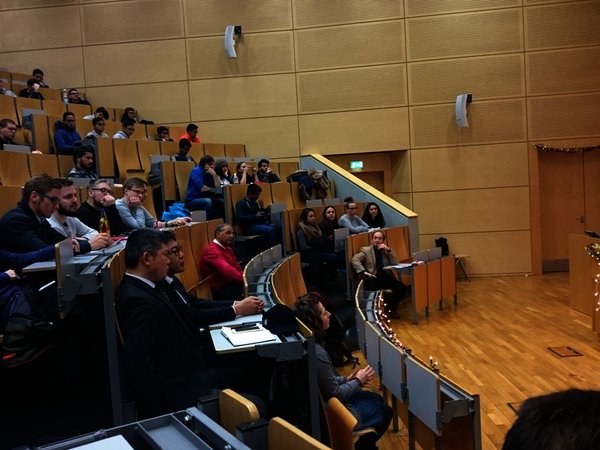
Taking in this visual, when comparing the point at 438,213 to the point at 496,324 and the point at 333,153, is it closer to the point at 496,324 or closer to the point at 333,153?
the point at 333,153

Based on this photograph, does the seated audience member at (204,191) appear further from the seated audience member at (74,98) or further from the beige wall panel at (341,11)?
the beige wall panel at (341,11)

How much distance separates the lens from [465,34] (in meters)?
6.58

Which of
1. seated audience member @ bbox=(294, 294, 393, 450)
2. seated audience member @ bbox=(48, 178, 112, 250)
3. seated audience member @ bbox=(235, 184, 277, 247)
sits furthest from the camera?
seated audience member @ bbox=(235, 184, 277, 247)

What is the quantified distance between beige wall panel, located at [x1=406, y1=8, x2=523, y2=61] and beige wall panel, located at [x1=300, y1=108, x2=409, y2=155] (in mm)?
783

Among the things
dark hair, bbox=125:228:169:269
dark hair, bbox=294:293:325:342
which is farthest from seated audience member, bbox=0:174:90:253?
dark hair, bbox=294:293:325:342

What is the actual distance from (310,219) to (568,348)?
2198mm

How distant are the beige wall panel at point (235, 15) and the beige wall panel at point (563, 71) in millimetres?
2893

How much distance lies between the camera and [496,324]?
436 centimetres

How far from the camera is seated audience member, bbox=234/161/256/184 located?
5.29 m

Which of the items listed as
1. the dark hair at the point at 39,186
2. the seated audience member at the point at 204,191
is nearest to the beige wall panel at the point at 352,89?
the seated audience member at the point at 204,191

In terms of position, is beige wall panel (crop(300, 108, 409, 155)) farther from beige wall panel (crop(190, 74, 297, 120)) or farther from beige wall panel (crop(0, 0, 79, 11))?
beige wall panel (crop(0, 0, 79, 11))

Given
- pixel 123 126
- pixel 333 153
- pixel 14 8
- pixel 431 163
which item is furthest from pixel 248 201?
pixel 14 8

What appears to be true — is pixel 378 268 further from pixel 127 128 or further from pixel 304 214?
pixel 127 128

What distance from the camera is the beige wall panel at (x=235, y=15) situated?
22.4 feet
